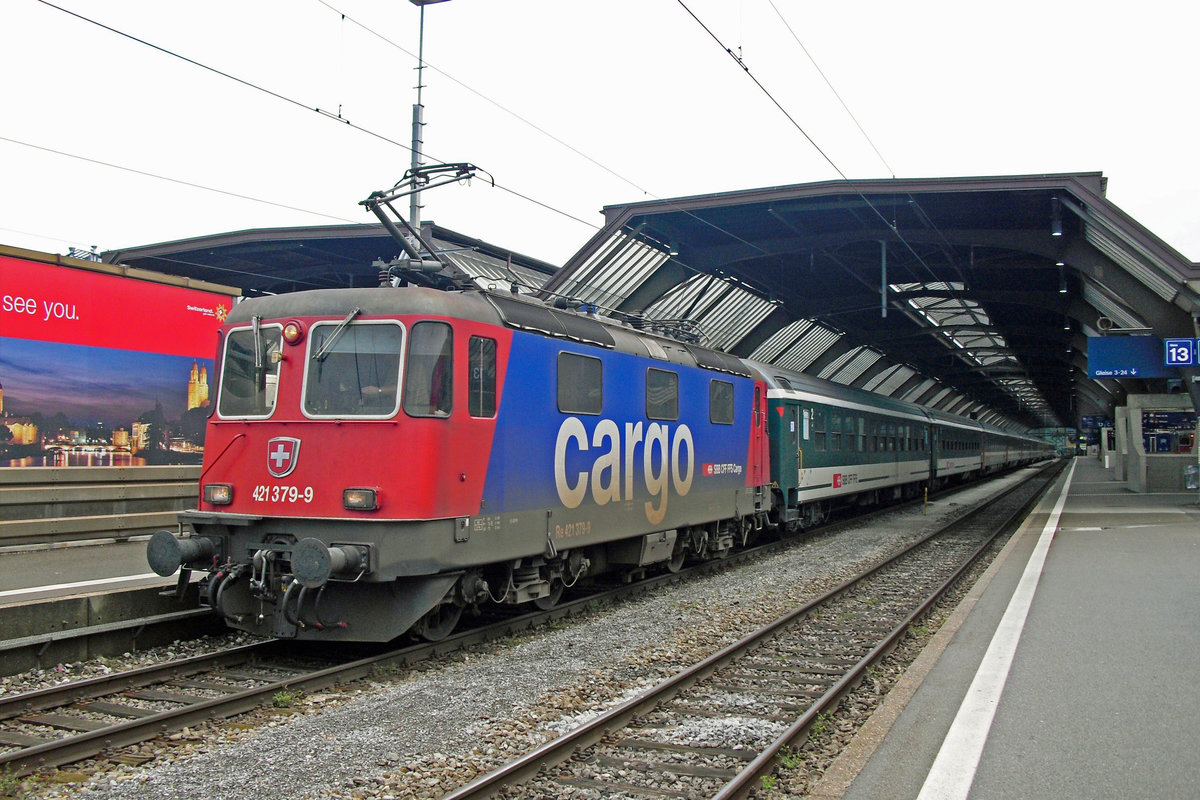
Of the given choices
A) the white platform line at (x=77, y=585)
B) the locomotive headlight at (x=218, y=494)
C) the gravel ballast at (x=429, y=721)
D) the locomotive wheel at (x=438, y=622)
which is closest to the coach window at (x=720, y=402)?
the gravel ballast at (x=429, y=721)

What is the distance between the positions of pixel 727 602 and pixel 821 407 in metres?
9.07

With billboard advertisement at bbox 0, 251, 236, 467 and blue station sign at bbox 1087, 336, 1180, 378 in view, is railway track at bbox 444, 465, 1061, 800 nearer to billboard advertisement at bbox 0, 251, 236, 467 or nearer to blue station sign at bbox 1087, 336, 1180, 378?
billboard advertisement at bbox 0, 251, 236, 467

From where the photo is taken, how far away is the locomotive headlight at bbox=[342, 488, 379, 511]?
7.23m

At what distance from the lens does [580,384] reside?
9523mm

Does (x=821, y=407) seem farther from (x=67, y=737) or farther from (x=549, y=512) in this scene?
(x=67, y=737)

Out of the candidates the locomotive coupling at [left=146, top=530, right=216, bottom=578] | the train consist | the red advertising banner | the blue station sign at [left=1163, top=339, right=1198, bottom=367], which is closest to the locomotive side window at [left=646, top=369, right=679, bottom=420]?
the train consist

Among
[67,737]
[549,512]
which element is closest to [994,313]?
[549,512]

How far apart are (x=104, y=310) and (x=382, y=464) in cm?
846

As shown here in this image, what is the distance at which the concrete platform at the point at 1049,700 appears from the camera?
478 centimetres

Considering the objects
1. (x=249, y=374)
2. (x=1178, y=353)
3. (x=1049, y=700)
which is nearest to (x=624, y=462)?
(x=249, y=374)

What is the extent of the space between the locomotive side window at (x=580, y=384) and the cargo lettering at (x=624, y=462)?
0.16 meters

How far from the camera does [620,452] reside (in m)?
10.3

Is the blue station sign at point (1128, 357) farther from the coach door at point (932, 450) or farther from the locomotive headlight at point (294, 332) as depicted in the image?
the locomotive headlight at point (294, 332)

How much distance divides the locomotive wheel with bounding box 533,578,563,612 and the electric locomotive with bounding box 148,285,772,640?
0.46 m
